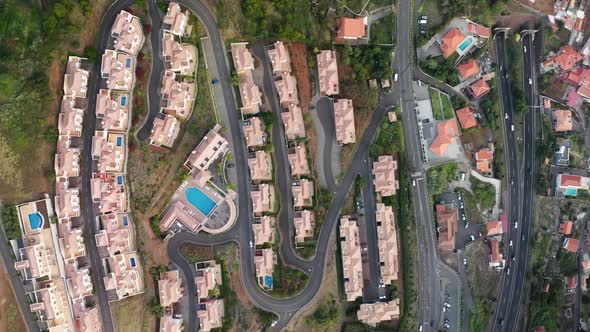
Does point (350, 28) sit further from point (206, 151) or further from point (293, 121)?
point (206, 151)

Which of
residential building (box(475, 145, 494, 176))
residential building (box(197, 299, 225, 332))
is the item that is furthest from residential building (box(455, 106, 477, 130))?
residential building (box(197, 299, 225, 332))

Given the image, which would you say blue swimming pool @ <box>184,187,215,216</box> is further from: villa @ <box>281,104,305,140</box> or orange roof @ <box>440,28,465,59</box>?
orange roof @ <box>440,28,465,59</box>

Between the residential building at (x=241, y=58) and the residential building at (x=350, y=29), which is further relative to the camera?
the residential building at (x=350, y=29)

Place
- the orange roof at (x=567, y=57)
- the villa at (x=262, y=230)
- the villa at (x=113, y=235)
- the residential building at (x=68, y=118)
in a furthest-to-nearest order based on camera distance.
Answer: the orange roof at (x=567, y=57), the villa at (x=262, y=230), the villa at (x=113, y=235), the residential building at (x=68, y=118)

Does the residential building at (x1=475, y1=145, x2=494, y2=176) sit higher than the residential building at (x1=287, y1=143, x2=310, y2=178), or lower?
lower

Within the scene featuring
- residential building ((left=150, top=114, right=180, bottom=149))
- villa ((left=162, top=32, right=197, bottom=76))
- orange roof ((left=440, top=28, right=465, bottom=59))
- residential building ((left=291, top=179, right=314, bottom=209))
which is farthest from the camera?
orange roof ((left=440, top=28, right=465, bottom=59))

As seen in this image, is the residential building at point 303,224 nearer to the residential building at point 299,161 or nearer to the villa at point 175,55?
the residential building at point 299,161

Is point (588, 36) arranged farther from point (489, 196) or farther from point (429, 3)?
point (489, 196)

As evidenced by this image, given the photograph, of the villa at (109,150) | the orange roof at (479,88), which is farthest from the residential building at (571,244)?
the villa at (109,150)
